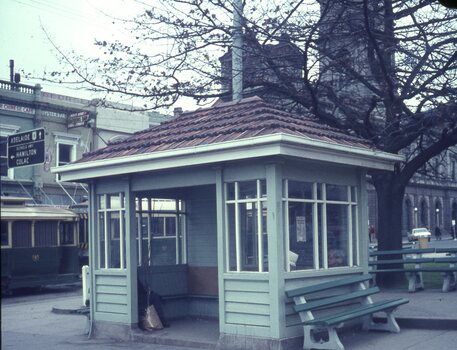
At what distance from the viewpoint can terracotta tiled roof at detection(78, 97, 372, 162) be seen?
380 inches

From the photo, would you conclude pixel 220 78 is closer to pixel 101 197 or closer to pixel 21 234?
pixel 101 197

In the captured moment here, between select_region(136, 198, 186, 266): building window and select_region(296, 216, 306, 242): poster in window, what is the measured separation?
302 cm

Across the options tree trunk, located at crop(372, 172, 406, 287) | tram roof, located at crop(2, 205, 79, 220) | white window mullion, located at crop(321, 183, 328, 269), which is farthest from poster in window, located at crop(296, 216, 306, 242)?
→ tram roof, located at crop(2, 205, 79, 220)

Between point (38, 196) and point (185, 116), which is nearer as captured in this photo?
point (185, 116)

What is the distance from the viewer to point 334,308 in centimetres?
1020

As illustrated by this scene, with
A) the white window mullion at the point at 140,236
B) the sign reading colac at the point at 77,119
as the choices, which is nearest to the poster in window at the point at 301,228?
the white window mullion at the point at 140,236

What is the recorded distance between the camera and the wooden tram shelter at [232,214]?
9.26 metres

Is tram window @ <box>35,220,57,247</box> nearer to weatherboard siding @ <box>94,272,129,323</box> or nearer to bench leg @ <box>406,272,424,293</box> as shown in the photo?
weatherboard siding @ <box>94,272,129,323</box>

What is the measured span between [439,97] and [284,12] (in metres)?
3.74

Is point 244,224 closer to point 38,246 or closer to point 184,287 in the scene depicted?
point 184,287

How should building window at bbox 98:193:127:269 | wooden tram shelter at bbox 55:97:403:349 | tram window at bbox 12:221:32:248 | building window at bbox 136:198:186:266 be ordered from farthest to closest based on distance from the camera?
tram window at bbox 12:221:32:248 → building window at bbox 136:198:186:266 → building window at bbox 98:193:127:269 → wooden tram shelter at bbox 55:97:403:349

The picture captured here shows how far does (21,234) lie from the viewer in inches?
838

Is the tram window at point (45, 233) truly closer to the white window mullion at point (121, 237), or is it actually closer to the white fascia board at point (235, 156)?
the white fascia board at point (235, 156)

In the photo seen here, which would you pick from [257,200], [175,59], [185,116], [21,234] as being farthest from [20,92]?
[257,200]
